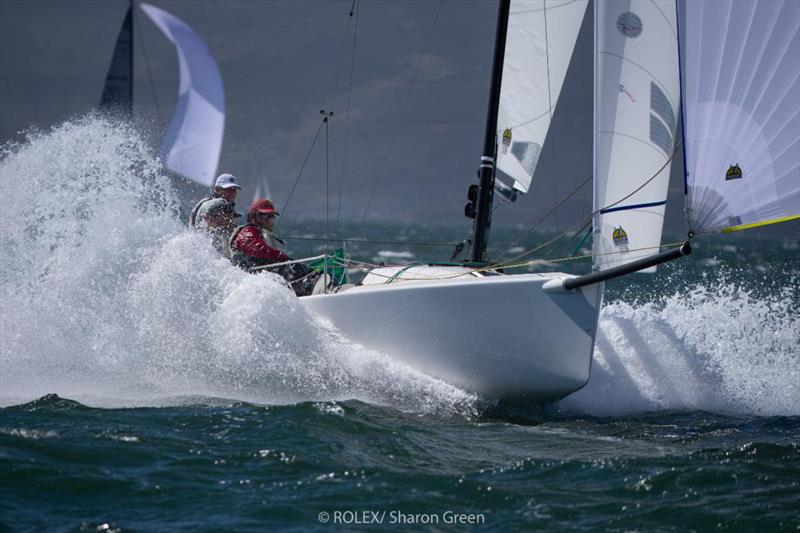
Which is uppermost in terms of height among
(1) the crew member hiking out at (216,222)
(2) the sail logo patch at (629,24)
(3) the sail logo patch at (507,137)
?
(2) the sail logo patch at (629,24)

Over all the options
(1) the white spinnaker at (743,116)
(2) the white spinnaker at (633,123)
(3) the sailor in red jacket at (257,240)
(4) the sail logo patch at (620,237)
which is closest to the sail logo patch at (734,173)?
(1) the white spinnaker at (743,116)

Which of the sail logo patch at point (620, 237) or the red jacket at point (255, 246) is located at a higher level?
the red jacket at point (255, 246)

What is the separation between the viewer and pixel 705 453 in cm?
562

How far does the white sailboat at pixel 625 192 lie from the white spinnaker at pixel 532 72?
0.14ft

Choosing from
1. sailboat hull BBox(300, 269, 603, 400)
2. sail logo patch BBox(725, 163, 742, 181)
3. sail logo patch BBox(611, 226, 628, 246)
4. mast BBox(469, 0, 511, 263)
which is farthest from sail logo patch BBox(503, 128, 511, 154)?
sail logo patch BBox(725, 163, 742, 181)

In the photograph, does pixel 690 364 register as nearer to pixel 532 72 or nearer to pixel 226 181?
pixel 532 72

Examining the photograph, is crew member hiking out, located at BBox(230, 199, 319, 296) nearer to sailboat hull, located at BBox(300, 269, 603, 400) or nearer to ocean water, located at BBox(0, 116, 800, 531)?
ocean water, located at BBox(0, 116, 800, 531)

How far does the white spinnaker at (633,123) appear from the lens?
7098 mm

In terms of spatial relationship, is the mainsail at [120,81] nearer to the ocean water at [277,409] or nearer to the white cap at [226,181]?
the ocean water at [277,409]

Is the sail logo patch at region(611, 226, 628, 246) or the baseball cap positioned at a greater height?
the baseball cap

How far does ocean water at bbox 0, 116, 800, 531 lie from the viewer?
4.59 metres

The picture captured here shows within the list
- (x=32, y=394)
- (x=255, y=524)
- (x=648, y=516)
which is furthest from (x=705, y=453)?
(x=32, y=394)

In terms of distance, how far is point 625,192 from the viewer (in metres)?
7.11

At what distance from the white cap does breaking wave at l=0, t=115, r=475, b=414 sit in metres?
0.45
